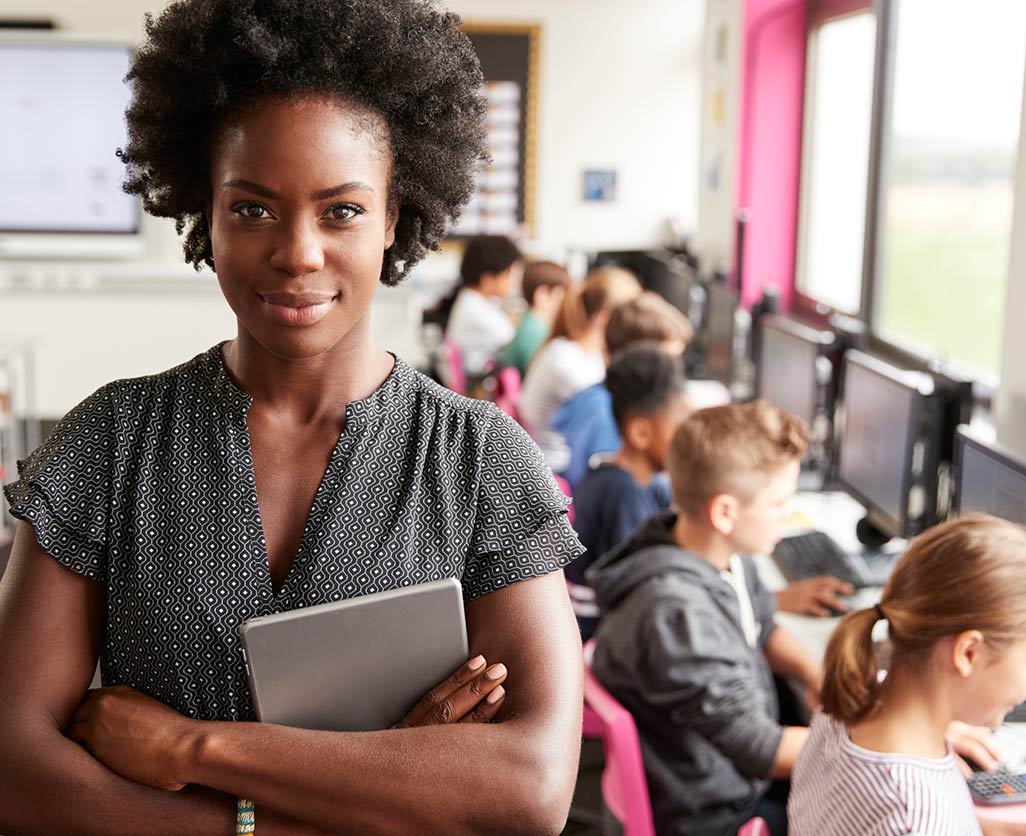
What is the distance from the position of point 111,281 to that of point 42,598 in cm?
557

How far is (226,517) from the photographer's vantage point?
3.60ft

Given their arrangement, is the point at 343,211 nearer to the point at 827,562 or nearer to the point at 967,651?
the point at 967,651

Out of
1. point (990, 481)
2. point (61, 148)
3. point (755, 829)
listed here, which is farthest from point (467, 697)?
point (61, 148)

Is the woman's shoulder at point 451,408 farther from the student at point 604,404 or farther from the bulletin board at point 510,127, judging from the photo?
the bulletin board at point 510,127

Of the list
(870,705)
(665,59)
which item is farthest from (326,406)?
(665,59)

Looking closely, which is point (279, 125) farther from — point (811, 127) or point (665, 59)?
point (665, 59)

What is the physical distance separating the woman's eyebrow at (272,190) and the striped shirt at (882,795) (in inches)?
37.2

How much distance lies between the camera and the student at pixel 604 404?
3.63 meters

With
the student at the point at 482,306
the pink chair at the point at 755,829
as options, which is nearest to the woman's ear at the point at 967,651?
the pink chair at the point at 755,829

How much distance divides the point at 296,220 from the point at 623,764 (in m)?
1.17

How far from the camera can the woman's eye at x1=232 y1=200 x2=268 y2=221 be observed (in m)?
1.05

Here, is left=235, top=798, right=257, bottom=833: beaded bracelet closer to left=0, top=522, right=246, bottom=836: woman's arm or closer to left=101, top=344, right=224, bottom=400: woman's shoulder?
left=0, top=522, right=246, bottom=836: woman's arm

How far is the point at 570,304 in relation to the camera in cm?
436

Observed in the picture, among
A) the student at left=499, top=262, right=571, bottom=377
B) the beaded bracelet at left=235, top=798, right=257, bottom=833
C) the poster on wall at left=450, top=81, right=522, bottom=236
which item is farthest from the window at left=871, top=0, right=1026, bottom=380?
the poster on wall at left=450, top=81, right=522, bottom=236
